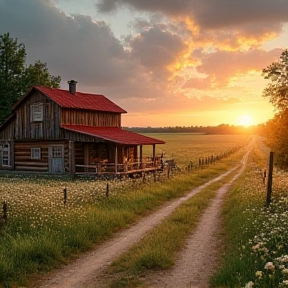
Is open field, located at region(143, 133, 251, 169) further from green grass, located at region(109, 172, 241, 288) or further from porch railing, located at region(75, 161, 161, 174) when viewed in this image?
green grass, located at region(109, 172, 241, 288)

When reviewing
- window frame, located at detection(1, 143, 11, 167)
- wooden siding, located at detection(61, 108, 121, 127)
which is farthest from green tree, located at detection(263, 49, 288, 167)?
window frame, located at detection(1, 143, 11, 167)

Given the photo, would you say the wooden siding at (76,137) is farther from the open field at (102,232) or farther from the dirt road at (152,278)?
the dirt road at (152,278)

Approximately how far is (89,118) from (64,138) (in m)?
4.40

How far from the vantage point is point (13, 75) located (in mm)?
51469

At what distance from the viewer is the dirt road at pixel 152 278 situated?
30.3ft

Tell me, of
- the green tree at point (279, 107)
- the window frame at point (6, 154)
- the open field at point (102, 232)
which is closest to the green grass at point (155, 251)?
the open field at point (102, 232)

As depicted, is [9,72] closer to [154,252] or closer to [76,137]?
[76,137]

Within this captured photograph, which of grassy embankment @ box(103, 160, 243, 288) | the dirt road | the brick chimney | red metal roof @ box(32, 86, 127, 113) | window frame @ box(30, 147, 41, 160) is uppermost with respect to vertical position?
the brick chimney

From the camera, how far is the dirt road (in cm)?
924

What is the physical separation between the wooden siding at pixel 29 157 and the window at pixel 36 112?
2348 mm

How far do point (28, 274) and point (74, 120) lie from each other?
28163 mm

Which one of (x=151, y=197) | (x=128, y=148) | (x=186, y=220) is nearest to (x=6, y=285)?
(x=186, y=220)

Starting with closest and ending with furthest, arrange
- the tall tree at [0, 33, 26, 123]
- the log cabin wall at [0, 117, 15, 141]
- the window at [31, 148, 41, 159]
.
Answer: the window at [31, 148, 41, 159] < the log cabin wall at [0, 117, 15, 141] < the tall tree at [0, 33, 26, 123]

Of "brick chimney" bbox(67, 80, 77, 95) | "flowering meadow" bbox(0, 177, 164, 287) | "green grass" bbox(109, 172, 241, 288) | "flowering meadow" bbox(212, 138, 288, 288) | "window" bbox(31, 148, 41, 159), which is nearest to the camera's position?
"flowering meadow" bbox(212, 138, 288, 288)
